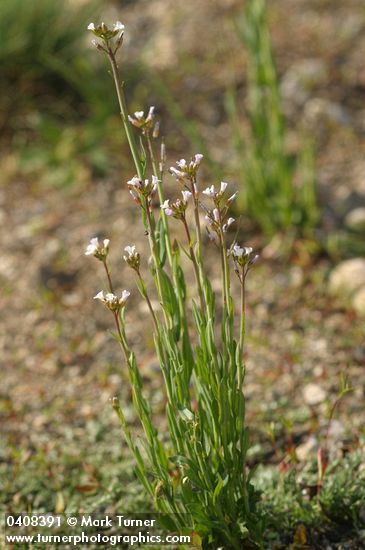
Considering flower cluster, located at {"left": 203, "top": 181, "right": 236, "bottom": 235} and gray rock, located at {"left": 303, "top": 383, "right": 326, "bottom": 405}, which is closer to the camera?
flower cluster, located at {"left": 203, "top": 181, "right": 236, "bottom": 235}

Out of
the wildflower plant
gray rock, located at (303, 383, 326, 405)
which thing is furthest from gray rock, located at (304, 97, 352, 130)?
the wildflower plant

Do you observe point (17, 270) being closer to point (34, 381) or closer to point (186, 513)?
point (34, 381)

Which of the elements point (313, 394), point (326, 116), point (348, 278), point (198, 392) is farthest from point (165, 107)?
point (198, 392)

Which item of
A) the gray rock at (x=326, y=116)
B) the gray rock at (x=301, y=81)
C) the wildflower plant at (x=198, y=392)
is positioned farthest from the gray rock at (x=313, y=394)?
the gray rock at (x=301, y=81)

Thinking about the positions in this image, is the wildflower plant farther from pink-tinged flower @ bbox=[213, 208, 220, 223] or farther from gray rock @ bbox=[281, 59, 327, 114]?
gray rock @ bbox=[281, 59, 327, 114]

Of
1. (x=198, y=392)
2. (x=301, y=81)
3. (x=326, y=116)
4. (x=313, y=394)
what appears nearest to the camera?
(x=198, y=392)

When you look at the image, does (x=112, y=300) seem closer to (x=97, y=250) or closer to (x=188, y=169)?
(x=97, y=250)

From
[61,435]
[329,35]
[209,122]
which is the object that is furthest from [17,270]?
[329,35]

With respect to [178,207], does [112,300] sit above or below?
below

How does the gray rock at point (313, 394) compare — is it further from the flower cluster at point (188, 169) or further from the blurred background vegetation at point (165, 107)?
the flower cluster at point (188, 169)
